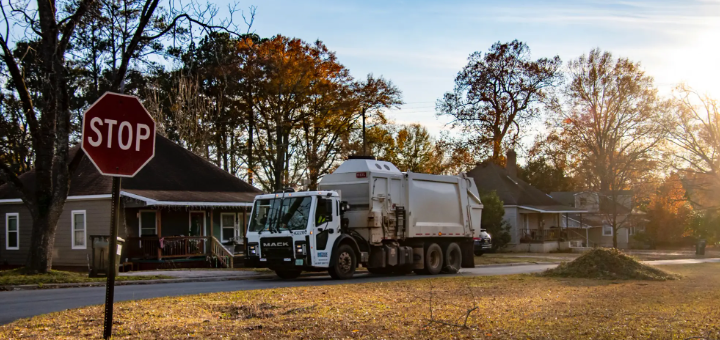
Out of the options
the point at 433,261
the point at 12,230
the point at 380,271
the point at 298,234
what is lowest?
the point at 380,271

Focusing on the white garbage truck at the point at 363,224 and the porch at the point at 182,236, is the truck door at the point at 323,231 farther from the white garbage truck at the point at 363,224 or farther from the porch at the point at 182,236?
the porch at the point at 182,236

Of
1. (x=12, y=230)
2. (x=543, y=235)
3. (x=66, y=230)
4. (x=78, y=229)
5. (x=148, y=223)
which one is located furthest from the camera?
(x=543, y=235)

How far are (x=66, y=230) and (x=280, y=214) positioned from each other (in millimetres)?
13080

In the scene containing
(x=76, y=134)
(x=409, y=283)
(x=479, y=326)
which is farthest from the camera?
(x=76, y=134)

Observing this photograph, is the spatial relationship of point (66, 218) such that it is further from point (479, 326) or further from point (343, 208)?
point (479, 326)

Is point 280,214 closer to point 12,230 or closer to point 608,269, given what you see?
point 608,269

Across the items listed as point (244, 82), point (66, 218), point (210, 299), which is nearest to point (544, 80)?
point (244, 82)

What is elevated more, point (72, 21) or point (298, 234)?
point (72, 21)

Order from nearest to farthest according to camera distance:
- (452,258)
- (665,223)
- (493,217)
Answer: (452,258), (493,217), (665,223)

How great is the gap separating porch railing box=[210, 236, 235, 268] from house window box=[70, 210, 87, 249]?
5159 millimetres

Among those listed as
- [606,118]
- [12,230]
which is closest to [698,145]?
[606,118]

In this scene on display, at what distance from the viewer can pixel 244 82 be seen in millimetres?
43062

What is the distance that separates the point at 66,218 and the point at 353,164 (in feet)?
46.3

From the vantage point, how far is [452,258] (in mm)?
24375
